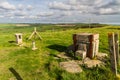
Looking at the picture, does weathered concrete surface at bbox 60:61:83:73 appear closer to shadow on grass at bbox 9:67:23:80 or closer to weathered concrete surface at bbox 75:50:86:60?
weathered concrete surface at bbox 75:50:86:60

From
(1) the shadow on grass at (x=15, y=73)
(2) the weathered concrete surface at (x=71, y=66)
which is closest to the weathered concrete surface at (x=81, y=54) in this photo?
(2) the weathered concrete surface at (x=71, y=66)

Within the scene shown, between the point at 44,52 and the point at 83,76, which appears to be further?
the point at 44,52

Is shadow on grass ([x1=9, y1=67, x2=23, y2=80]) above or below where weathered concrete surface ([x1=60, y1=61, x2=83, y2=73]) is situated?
below

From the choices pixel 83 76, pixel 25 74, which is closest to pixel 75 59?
pixel 83 76

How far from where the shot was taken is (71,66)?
41.1 ft

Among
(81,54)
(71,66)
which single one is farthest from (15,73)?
A: (81,54)

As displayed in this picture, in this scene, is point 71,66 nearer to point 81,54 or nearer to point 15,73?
point 81,54

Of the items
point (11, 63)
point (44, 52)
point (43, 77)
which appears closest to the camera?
point (43, 77)

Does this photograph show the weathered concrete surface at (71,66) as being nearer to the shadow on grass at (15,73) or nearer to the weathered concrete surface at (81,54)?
the weathered concrete surface at (81,54)

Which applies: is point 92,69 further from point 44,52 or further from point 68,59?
point 44,52

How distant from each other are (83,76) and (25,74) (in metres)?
3.73

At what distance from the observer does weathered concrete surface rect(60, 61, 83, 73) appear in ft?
39.0

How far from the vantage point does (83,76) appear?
11.0 m

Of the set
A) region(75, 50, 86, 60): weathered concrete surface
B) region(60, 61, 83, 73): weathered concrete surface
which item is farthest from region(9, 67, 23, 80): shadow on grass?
region(75, 50, 86, 60): weathered concrete surface
